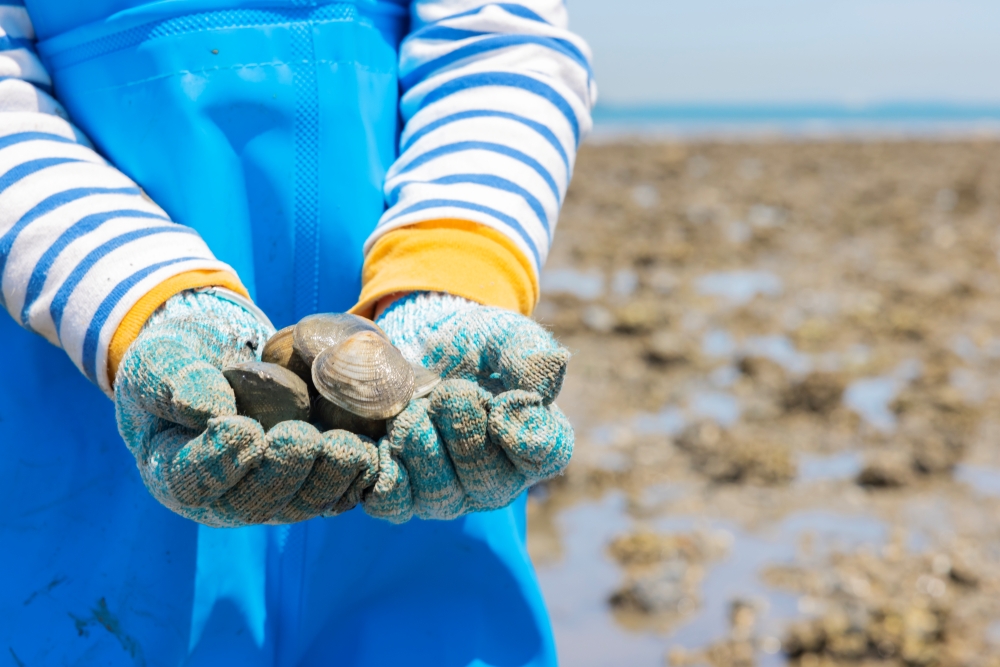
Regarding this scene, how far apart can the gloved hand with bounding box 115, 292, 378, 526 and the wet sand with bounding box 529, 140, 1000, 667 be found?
88.7 inches

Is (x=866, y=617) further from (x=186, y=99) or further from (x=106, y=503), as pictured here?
(x=186, y=99)

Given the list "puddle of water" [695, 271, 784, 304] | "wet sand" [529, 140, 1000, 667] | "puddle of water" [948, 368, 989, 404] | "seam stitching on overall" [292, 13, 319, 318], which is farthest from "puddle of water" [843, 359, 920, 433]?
"seam stitching on overall" [292, 13, 319, 318]

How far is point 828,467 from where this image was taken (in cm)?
430

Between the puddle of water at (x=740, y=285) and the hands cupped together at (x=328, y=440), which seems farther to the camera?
the puddle of water at (x=740, y=285)

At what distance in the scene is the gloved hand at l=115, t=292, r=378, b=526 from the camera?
1124mm

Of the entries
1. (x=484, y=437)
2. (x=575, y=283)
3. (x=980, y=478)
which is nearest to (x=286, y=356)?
(x=484, y=437)

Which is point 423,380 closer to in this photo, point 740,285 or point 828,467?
point 828,467

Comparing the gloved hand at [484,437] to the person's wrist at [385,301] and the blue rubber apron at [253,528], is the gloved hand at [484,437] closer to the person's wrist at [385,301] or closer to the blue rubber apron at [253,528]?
the person's wrist at [385,301]

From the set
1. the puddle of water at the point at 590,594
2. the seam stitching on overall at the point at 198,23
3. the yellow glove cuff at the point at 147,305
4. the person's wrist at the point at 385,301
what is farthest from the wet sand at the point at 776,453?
the seam stitching on overall at the point at 198,23

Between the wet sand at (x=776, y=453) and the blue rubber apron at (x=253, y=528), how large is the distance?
1731 millimetres

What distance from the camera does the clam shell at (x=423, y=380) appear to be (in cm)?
133

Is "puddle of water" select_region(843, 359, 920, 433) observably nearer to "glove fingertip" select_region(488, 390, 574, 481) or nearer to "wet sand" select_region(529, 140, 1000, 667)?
"wet sand" select_region(529, 140, 1000, 667)

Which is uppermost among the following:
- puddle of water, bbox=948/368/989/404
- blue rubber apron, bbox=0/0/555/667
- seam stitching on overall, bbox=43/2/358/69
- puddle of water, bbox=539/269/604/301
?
seam stitching on overall, bbox=43/2/358/69

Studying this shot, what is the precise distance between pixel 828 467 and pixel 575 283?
352 centimetres
